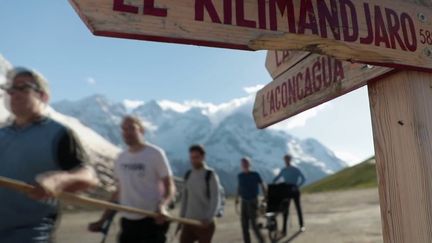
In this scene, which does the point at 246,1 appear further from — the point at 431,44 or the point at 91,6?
the point at 431,44

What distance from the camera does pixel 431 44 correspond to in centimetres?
213

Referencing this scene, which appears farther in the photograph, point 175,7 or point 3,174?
point 3,174

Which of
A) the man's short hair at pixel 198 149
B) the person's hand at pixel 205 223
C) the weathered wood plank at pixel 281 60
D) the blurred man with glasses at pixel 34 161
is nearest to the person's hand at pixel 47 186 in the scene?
the blurred man with glasses at pixel 34 161

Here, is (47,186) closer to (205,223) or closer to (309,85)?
(309,85)

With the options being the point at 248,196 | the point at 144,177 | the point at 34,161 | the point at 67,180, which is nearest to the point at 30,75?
the point at 34,161

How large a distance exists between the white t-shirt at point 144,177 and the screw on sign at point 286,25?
2.84 meters

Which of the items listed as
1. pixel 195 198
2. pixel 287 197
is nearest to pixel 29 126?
pixel 195 198

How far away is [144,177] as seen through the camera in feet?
14.6

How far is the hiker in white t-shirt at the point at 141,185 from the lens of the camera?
4.35 metres

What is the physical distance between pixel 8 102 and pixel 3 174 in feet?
1.32

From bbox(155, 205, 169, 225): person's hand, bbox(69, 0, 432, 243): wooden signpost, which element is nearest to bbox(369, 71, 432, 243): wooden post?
bbox(69, 0, 432, 243): wooden signpost

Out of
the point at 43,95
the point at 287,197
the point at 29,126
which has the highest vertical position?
the point at 43,95

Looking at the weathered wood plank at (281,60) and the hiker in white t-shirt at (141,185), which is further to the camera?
the hiker in white t-shirt at (141,185)

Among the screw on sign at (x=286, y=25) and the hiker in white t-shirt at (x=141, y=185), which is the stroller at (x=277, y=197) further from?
the screw on sign at (x=286, y=25)
